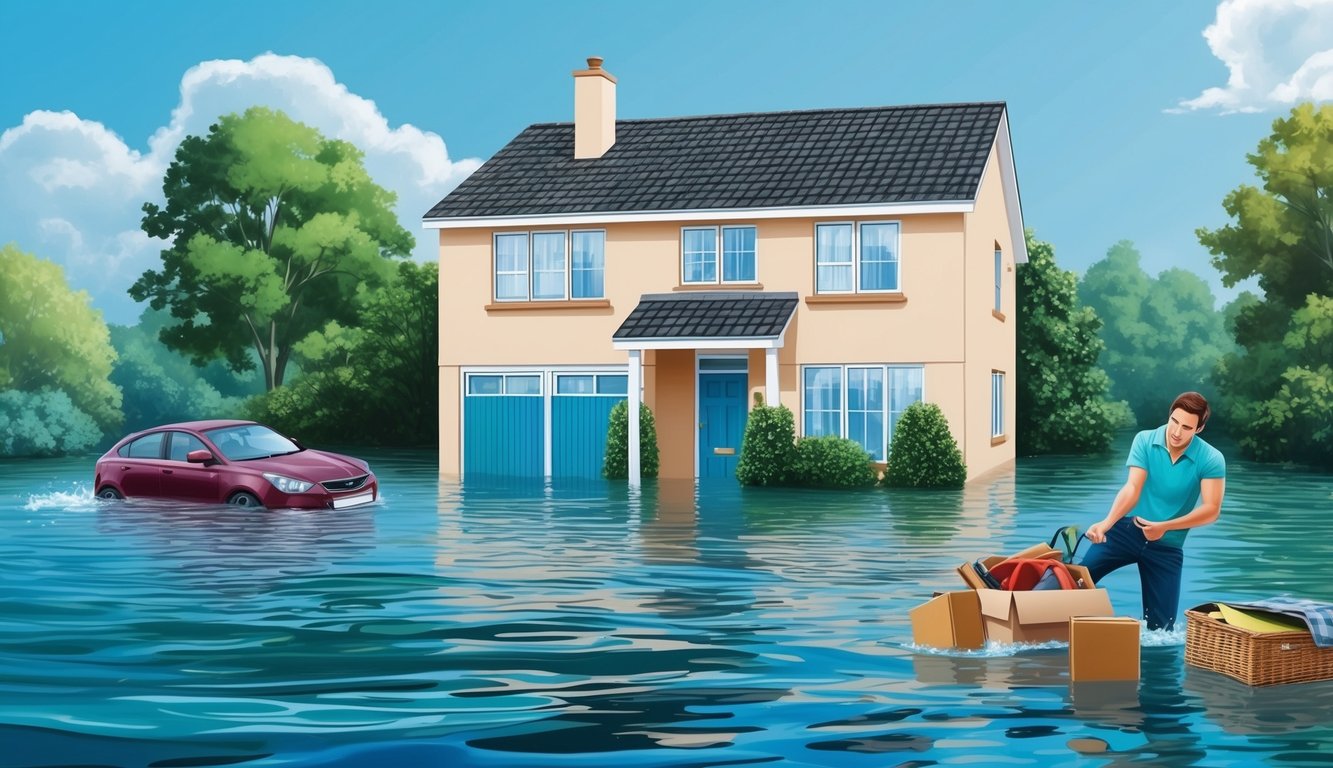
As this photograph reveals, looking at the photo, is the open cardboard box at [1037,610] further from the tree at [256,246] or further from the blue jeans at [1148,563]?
the tree at [256,246]

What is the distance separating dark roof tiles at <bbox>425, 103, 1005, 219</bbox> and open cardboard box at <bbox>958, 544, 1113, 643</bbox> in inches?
804

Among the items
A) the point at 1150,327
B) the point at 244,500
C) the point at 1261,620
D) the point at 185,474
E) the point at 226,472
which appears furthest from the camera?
the point at 1150,327

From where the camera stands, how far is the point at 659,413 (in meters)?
34.1

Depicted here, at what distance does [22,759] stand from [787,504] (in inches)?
740

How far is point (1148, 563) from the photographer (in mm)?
11766

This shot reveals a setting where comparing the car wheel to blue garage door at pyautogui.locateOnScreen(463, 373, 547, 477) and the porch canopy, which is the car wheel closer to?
the porch canopy

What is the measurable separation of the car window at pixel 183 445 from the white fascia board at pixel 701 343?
9.35 metres

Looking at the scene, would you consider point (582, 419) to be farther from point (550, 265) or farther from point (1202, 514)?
point (1202, 514)

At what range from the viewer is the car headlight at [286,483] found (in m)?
23.9

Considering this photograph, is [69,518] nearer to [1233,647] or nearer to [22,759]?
[22,759]

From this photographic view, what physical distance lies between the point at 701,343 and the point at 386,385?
21584mm

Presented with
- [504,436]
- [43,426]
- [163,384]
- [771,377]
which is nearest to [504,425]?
[504,436]

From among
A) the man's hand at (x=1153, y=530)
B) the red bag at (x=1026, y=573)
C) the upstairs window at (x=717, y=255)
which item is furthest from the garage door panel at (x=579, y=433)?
the man's hand at (x=1153, y=530)

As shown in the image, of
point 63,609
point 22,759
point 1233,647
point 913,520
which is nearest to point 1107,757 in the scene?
point 1233,647
